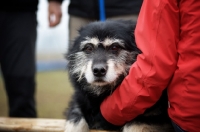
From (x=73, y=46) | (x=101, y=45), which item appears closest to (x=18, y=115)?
(x=73, y=46)

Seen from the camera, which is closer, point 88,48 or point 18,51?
point 88,48

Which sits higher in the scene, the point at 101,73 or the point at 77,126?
the point at 101,73

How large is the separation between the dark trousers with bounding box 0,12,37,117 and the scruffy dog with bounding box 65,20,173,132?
87 cm

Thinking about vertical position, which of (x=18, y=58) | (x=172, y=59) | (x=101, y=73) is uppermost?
(x=172, y=59)

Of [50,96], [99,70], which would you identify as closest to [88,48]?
[99,70]

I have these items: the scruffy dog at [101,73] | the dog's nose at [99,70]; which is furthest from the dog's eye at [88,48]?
the dog's nose at [99,70]

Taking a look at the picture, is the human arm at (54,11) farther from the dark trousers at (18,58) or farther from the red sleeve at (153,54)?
the red sleeve at (153,54)

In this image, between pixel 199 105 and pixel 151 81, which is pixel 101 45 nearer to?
pixel 151 81

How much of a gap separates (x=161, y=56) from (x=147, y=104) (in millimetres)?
370

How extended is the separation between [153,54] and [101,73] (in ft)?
1.91

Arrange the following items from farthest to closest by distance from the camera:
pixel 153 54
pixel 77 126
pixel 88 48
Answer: pixel 88 48 < pixel 77 126 < pixel 153 54

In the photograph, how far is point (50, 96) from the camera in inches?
279

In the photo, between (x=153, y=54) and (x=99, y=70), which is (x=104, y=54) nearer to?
(x=99, y=70)

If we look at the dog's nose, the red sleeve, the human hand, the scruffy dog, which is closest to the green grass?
the human hand
